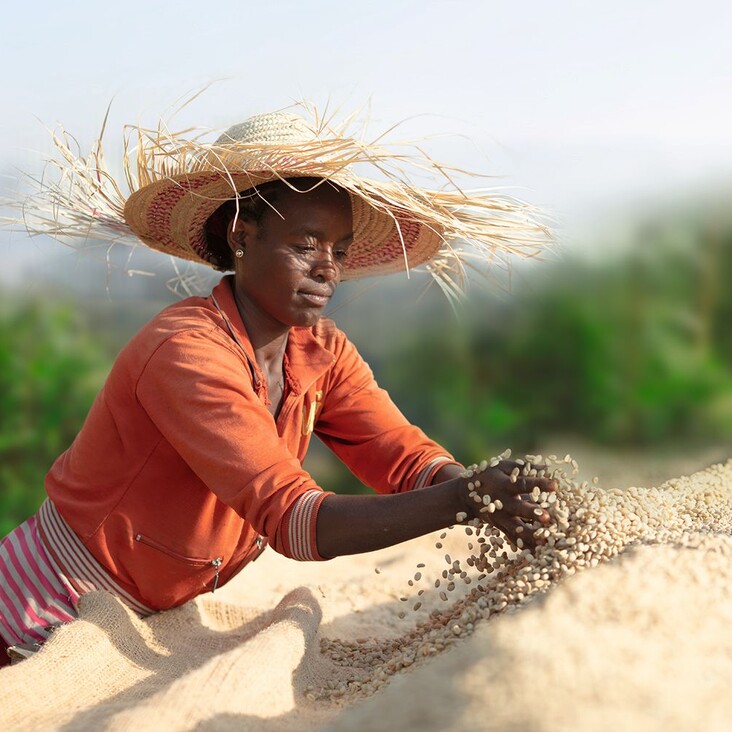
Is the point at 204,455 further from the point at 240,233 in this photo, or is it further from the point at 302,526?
the point at 240,233

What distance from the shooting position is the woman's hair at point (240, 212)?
232 cm

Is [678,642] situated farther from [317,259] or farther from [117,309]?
[117,309]

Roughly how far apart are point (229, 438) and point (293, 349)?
56cm

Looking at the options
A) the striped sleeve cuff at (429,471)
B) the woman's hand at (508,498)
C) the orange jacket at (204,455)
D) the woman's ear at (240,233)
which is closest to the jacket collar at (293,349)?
the orange jacket at (204,455)

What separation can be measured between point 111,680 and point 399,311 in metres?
3.27

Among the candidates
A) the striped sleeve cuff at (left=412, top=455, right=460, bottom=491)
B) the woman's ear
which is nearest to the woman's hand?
the striped sleeve cuff at (left=412, top=455, right=460, bottom=491)

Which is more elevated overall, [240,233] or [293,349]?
[240,233]

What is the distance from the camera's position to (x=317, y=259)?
233 centimetres

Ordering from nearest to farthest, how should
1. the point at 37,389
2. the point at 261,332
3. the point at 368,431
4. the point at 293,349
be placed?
1. the point at 261,332
2. the point at 293,349
3. the point at 368,431
4. the point at 37,389

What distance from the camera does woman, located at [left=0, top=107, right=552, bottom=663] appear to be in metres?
2.01

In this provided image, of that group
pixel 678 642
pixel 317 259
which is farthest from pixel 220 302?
pixel 678 642

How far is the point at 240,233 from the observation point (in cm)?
242

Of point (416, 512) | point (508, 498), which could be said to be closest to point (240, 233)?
point (416, 512)

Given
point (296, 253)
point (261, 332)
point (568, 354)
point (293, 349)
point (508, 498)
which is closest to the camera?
point (508, 498)
